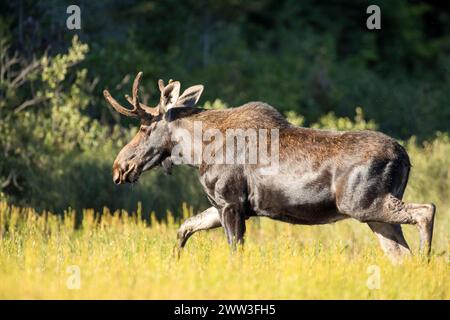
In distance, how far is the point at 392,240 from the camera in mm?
10023

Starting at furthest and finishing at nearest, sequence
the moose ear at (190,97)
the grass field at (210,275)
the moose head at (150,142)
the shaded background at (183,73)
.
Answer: the shaded background at (183,73), the moose ear at (190,97), the moose head at (150,142), the grass field at (210,275)

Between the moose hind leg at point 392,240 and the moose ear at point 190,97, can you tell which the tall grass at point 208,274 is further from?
the moose ear at point 190,97

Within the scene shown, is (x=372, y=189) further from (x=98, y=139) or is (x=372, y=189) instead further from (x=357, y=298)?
(x=98, y=139)

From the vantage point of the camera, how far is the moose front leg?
9828mm

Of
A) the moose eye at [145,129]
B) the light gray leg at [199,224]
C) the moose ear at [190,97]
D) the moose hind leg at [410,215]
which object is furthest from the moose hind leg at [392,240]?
the moose eye at [145,129]

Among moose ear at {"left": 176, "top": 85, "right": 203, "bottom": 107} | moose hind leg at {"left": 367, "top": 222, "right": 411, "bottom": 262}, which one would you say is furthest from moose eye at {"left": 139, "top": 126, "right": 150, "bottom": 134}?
moose hind leg at {"left": 367, "top": 222, "right": 411, "bottom": 262}

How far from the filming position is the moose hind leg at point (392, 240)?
9961 millimetres

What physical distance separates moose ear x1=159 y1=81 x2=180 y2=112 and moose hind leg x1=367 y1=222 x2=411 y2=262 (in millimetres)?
2348

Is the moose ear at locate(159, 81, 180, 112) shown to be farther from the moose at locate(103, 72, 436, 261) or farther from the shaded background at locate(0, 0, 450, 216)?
the shaded background at locate(0, 0, 450, 216)

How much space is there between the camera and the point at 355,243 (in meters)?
12.6

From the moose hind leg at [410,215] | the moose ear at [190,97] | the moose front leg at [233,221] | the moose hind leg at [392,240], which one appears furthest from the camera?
the moose ear at [190,97]

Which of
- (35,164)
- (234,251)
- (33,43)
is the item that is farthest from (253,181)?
(33,43)

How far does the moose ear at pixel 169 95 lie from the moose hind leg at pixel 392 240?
2348 mm

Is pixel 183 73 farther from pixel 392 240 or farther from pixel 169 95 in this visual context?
pixel 392 240
